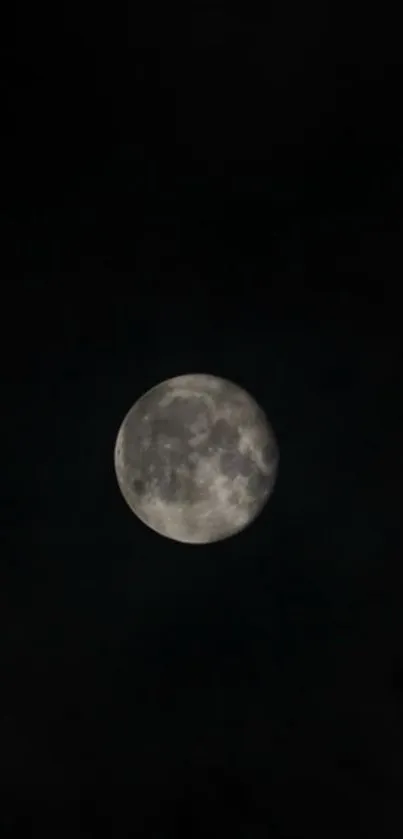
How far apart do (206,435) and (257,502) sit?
52 centimetres

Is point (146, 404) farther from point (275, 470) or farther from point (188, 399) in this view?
point (275, 470)

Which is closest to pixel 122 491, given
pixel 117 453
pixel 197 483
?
pixel 117 453

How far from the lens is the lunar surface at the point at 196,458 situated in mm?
5504

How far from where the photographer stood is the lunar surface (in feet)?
18.1

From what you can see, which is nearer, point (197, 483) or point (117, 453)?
point (197, 483)

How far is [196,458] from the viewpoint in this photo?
5.46m

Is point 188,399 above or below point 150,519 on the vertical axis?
above

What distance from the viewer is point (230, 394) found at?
18.8ft

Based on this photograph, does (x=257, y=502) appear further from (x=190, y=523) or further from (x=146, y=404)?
(x=146, y=404)

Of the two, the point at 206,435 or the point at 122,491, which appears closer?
the point at 206,435

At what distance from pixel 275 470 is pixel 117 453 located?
2.92 ft

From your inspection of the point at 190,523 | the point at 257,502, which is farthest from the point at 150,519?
the point at 257,502

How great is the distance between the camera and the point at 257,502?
575 cm

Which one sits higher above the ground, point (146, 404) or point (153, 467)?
point (146, 404)
